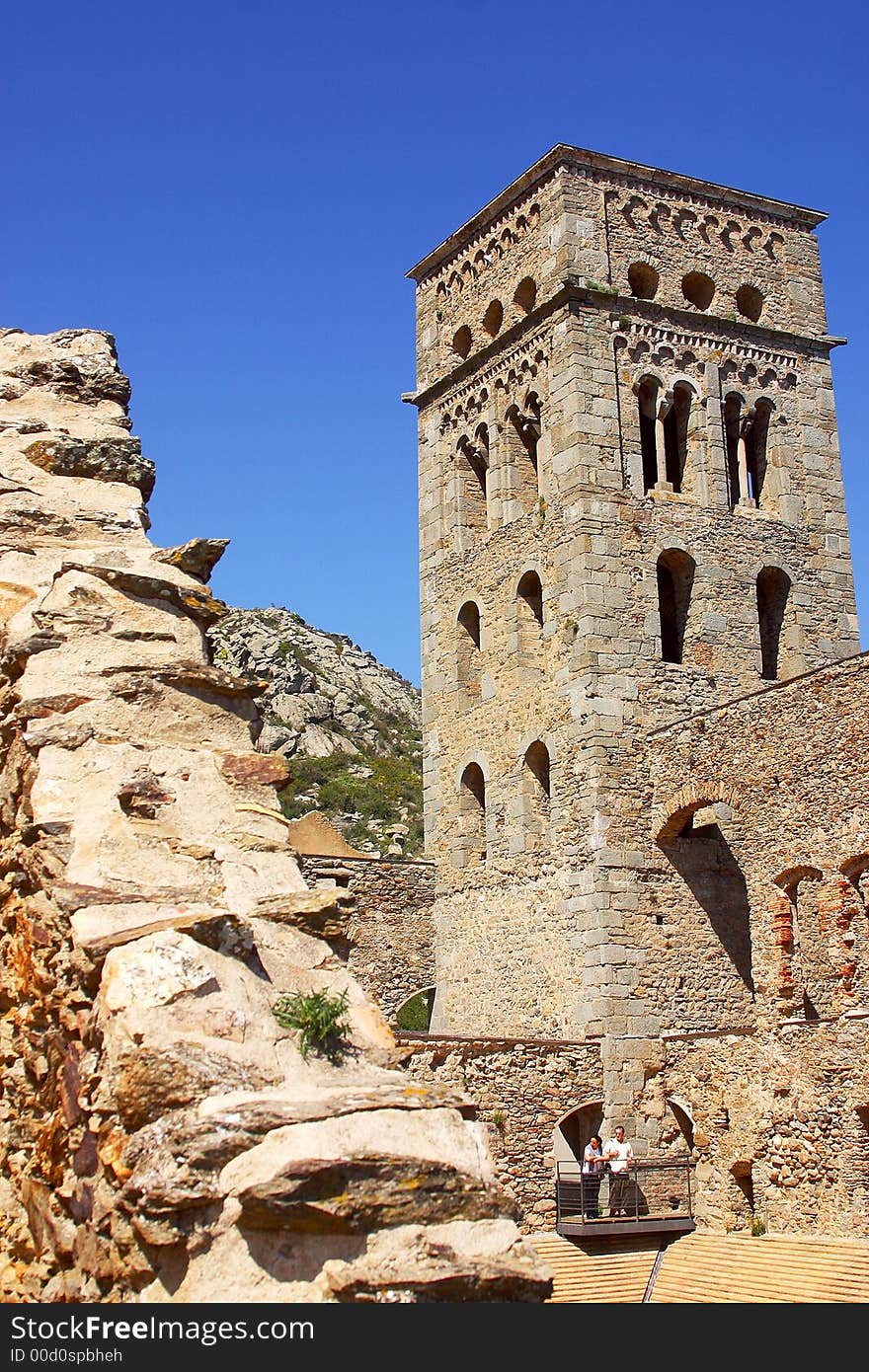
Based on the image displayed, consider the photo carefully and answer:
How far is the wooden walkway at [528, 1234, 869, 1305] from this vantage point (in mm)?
12656

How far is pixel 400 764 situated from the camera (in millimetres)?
55906

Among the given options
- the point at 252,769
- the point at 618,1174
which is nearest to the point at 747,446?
the point at 618,1174

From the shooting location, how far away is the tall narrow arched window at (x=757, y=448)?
73.7ft

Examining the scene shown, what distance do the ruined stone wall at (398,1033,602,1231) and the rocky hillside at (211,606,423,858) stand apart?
2723cm

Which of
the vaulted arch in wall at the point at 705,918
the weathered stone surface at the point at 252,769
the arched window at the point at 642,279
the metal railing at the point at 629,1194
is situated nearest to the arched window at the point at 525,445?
the arched window at the point at 642,279

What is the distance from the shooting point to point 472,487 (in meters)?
23.3

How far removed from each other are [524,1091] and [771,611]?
7971 mm

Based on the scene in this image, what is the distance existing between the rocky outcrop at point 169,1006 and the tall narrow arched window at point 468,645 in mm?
16601

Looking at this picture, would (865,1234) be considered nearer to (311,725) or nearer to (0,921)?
(0,921)

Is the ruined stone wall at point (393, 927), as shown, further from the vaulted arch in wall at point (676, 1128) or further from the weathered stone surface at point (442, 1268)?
the weathered stone surface at point (442, 1268)

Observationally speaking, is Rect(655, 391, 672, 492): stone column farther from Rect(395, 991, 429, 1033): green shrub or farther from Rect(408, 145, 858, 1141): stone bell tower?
Result: Rect(395, 991, 429, 1033): green shrub

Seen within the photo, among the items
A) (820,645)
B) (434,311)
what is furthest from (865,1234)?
(434,311)

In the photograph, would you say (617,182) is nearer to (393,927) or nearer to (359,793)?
(393,927)

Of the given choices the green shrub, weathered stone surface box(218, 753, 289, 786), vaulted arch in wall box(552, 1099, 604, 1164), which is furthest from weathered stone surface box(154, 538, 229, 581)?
the green shrub
